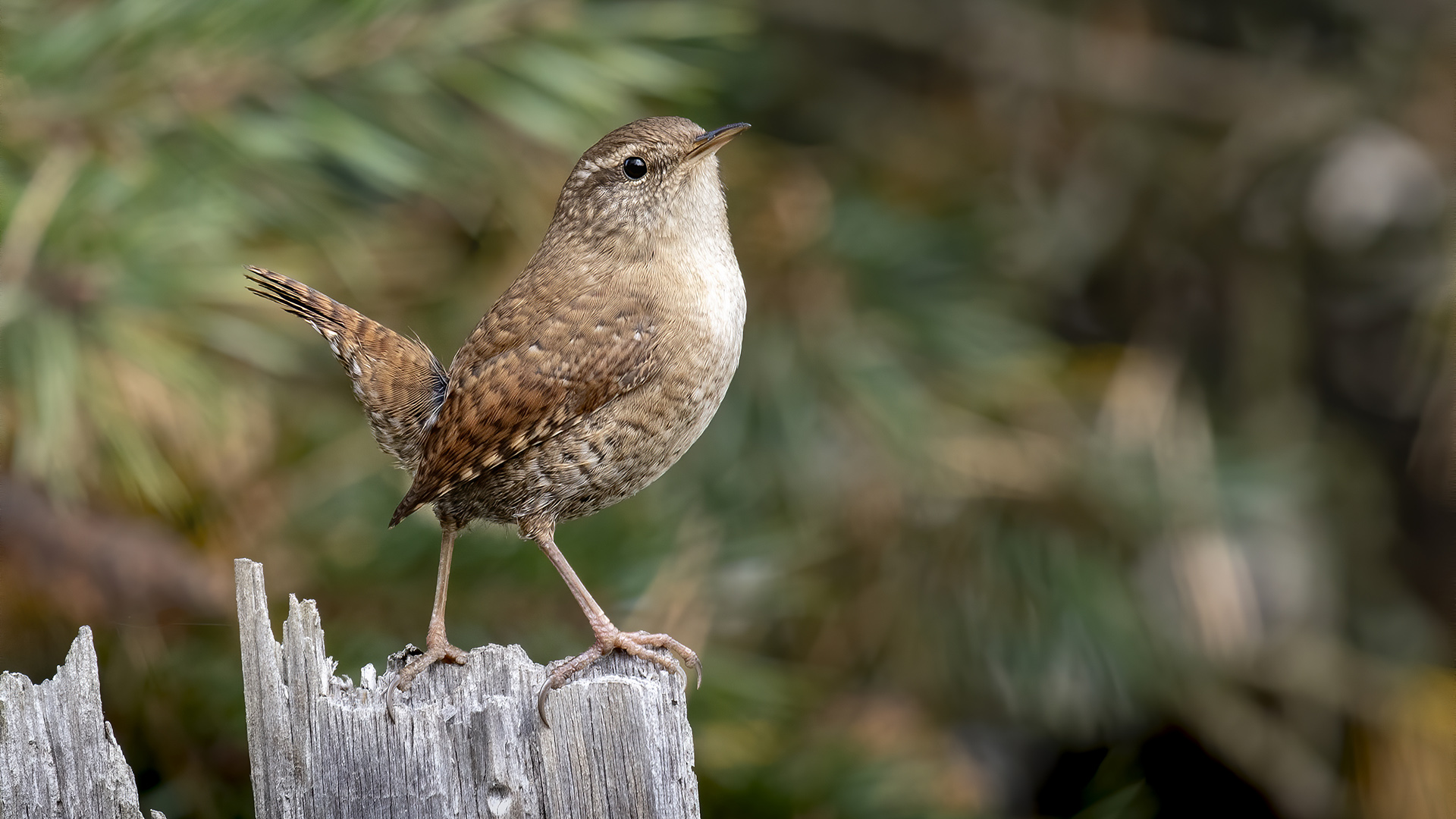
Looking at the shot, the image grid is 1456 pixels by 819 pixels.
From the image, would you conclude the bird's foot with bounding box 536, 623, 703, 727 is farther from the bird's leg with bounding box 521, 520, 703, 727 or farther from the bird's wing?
the bird's wing

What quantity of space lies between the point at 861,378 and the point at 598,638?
1472 millimetres

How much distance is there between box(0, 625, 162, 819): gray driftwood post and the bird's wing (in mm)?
532

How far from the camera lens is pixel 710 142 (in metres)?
2.14

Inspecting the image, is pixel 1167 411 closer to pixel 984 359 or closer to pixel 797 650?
pixel 984 359

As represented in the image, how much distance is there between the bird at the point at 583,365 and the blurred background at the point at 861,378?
14.3 inches

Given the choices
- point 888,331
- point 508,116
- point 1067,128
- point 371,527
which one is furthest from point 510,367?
point 1067,128

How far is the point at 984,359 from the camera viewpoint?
11.5 feet

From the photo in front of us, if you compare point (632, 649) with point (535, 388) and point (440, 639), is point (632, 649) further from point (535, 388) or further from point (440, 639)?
point (535, 388)

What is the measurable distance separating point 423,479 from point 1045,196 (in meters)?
2.67

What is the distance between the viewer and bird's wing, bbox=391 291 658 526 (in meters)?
2.03

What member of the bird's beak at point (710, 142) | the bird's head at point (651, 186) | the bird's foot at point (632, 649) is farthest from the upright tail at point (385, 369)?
the bird's beak at point (710, 142)

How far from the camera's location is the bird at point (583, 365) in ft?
6.69

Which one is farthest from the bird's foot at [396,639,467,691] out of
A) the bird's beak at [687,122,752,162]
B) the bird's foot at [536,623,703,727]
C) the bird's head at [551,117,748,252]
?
the bird's beak at [687,122,752,162]

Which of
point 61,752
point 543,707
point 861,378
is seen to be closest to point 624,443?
point 543,707
